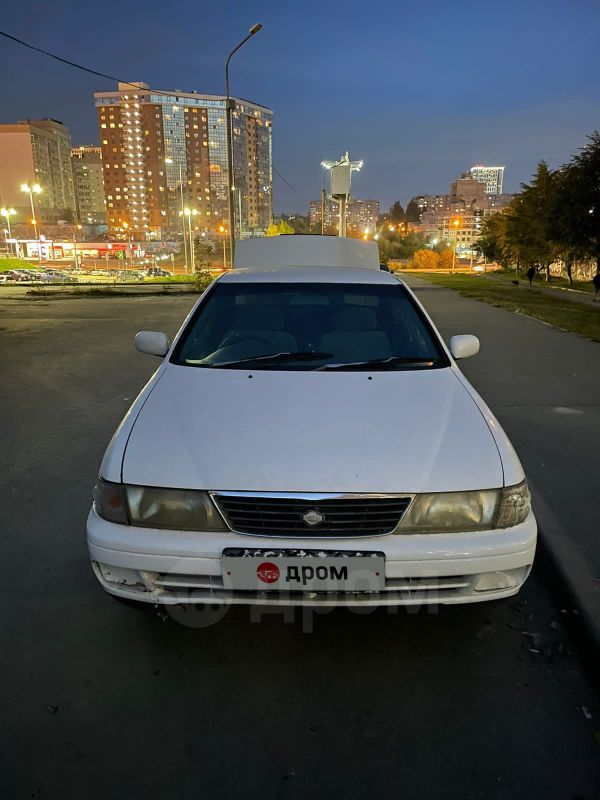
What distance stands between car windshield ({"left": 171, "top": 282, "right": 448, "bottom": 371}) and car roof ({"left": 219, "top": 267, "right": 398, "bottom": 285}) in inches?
2.3

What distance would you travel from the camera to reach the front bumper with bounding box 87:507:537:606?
6.84 ft

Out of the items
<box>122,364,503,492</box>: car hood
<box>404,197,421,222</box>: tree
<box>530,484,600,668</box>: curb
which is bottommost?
<box>530,484,600,668</box>: curb

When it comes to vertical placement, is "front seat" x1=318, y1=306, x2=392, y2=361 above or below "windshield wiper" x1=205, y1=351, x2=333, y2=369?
above

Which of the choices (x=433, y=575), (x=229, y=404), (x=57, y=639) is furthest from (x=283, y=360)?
(x=57, y=639)

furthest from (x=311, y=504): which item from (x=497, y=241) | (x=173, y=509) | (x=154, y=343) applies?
(x=497, y=241)

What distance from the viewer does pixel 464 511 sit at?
7.10 ft

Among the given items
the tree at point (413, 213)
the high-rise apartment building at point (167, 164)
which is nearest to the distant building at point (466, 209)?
the tree at point (413, 213)

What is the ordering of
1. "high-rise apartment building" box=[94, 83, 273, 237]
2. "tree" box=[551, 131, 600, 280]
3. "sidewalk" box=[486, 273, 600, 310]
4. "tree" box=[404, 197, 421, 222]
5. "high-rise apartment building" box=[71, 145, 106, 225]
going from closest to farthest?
"sidewalk" box=[486, 273, 600, 310], "tree" box=[551, 131, 600, 280], "high-rise apartment building" box=[94, 83, 273, 237], "high-rise apartment building" box=[71, 145, 106, 225], "tree" box=[404, 197, 421, 222]

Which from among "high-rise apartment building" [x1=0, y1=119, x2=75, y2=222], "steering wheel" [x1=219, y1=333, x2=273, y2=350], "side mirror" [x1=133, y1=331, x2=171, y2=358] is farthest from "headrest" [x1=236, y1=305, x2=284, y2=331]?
"high-rise apartment building" [x1=0, y1=119, x2=75, y2=222]

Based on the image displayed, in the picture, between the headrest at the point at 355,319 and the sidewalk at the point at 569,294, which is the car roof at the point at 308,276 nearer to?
the headrest at the point at 355,319

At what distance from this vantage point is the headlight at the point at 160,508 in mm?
2133

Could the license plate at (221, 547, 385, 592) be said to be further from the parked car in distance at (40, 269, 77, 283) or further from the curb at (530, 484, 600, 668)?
the parked car in distance at (40, 269, 77, 283)

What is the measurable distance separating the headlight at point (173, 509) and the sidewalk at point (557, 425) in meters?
1.74

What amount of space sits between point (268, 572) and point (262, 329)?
69.5 inches
